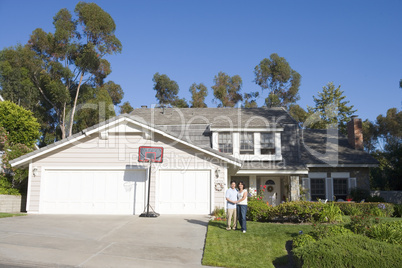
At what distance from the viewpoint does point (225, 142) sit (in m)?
21.2

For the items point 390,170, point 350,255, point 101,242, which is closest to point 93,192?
point 101,242

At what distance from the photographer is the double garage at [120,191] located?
51.1 feet

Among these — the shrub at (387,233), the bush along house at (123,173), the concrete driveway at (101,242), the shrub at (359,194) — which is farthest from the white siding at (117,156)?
the shrub at (359,194)

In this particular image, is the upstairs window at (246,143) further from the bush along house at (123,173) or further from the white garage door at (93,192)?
the white garage door at (93,192)

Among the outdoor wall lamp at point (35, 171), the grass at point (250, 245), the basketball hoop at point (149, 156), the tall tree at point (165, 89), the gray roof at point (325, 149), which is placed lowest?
the grass at point (250, 245)

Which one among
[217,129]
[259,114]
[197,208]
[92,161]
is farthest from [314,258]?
[259,114]

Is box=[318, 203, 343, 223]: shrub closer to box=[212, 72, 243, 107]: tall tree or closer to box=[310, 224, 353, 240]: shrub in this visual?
box=[310, 224, 353, 240]: shrub

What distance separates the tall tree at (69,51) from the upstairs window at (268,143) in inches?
777

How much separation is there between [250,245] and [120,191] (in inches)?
311

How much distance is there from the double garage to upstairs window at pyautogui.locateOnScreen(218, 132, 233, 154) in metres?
5.38

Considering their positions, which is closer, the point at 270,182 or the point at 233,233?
the point at 233,233

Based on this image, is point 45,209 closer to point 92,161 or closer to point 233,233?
point 92,161

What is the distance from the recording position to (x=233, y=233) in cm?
1077

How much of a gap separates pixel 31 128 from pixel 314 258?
18.3 metres
